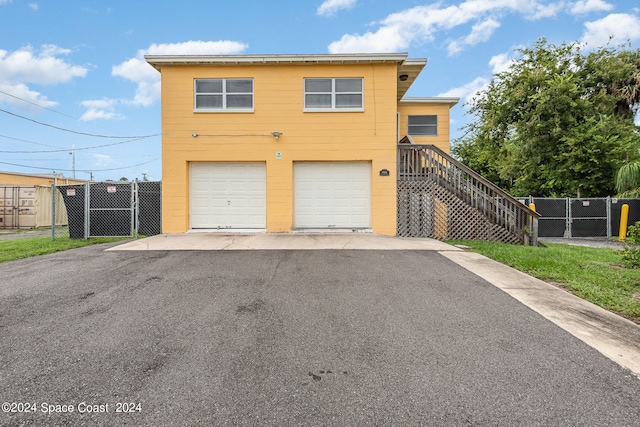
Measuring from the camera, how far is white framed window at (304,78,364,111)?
34.6 feet

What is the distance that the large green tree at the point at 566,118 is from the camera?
16.6 m

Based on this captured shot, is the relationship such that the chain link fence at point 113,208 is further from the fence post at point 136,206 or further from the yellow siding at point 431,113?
the yellow siding at point 431,113

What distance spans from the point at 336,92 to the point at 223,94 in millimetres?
3768

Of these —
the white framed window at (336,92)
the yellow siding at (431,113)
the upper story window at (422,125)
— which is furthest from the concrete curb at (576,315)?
the upper story window at (422,125)

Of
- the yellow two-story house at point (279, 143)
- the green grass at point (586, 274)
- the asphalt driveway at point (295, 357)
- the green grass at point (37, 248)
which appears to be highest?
the yellow two-story house at point (279, 143)

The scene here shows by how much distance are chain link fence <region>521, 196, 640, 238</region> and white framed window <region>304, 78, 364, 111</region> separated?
31.4ft

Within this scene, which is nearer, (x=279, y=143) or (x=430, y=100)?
(x=279, y=143)

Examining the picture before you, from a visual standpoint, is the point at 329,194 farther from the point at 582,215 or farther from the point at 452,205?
the point at 582,215

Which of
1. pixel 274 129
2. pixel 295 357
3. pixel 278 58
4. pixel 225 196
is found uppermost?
pixel 278 58

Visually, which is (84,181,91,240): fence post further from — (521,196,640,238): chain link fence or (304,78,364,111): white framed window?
(521,196,640,238): chain link fence

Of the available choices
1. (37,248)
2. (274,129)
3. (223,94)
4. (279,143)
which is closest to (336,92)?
(274,129)

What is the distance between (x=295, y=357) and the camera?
9.02 feet

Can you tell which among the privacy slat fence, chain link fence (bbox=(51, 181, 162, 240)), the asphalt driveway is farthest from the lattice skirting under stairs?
chain link fence (bbox=(51, 181, 162, 240))

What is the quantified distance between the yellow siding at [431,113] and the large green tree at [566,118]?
690 cm
